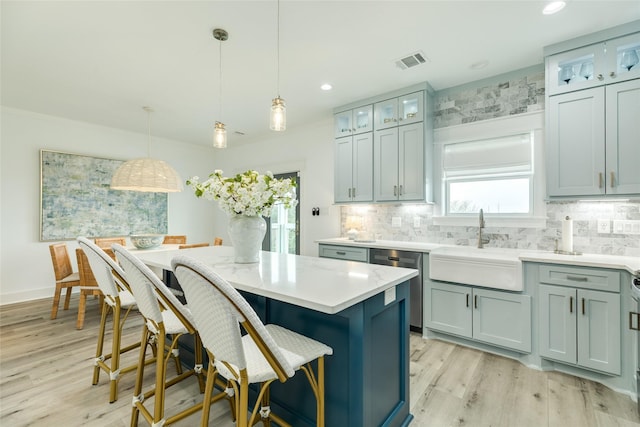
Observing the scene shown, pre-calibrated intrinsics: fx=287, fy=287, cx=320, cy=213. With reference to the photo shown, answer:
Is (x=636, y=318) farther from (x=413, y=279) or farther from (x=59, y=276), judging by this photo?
Answer: (x=59, y=276)

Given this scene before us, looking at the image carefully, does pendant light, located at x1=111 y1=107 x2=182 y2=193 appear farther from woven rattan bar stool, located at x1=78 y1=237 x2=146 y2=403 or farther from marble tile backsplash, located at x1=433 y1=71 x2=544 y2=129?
marble tile backsplash, located at x1=433 y1=71 x2=544 y2=129

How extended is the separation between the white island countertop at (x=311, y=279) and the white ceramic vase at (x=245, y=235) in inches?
2.9

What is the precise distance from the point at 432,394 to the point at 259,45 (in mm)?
3122

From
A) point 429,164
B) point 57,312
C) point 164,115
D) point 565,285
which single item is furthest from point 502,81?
point 57,312

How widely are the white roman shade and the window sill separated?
0.50 meters

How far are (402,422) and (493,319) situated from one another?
141cm

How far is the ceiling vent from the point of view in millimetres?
2695

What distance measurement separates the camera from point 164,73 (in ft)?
10.0

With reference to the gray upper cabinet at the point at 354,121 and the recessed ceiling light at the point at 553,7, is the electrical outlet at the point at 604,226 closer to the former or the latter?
the recessed ceiling light at the point at 553,7

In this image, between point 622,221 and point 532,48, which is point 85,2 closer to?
point 532,48

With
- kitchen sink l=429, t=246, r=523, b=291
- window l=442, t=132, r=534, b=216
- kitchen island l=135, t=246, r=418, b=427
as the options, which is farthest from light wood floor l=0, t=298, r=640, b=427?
window l=442, t=132, r=534, b=216

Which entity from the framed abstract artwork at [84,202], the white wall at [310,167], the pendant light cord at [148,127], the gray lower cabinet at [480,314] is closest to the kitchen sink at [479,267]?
the gray lower cabinet at [480,314]

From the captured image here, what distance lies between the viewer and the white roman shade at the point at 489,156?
2980mm

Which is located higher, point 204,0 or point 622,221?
point 204,0
